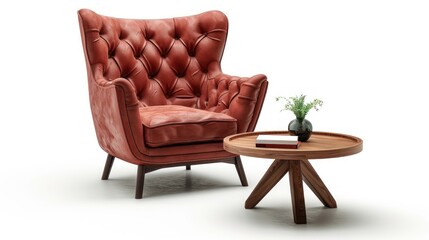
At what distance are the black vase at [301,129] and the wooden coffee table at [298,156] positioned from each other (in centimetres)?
4

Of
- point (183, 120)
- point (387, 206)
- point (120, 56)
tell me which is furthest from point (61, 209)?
point (387, 206)

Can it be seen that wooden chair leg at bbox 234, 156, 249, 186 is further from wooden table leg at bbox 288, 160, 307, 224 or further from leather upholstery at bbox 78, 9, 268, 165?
wooden table leg at bbox 288, 160, 307, 224

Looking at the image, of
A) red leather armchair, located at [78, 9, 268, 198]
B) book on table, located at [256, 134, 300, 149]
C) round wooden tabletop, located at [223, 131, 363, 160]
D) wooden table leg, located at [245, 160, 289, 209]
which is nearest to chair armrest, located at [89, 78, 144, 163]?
red leather armchair, located at [78, 9, 268, 198]

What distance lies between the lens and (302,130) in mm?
3818

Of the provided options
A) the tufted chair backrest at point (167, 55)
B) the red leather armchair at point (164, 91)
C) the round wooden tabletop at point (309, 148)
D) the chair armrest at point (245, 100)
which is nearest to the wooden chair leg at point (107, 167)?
the red leather armchair at point (164, 91)

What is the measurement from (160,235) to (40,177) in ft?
5.39

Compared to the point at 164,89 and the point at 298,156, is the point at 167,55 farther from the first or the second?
the point at 298,156

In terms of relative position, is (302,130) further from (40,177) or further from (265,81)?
(40,177)

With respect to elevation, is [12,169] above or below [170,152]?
below

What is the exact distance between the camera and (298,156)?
3480mm

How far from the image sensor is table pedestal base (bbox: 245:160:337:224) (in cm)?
369

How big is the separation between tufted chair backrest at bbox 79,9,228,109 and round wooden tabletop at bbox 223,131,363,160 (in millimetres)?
1058

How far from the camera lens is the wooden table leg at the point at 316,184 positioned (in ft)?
12.7

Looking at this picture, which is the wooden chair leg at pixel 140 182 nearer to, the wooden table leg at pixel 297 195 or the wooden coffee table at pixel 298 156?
the wooden coffee table at pixel 298 156
